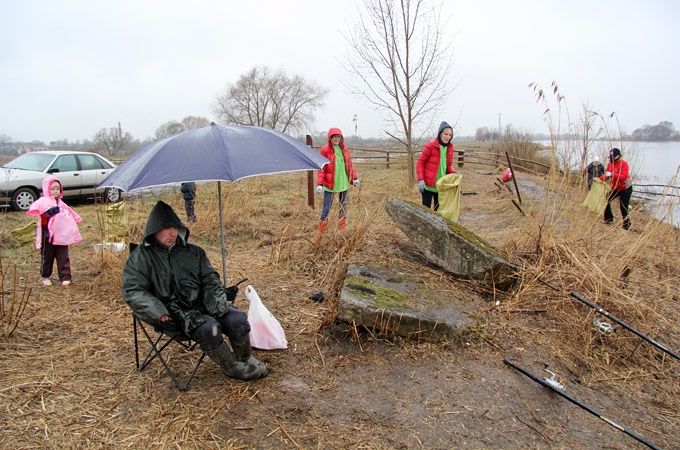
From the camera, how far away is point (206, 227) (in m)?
6.94

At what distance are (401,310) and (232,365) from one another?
1253 millimetres

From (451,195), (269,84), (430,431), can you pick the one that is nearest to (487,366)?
(430,431)

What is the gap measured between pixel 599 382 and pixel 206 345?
273 cm

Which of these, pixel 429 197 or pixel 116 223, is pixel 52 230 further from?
pixel 429 197

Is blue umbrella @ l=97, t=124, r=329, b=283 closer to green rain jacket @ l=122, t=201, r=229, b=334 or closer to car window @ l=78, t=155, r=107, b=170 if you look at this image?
green rain jacket @ l=122, t=201, r=229, b=334

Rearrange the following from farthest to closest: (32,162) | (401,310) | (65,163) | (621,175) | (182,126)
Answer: (182,126)
(65,163)
(32,162)
(621,175)
(401,310)

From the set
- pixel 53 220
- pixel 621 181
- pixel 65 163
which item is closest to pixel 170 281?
pixel 53 220

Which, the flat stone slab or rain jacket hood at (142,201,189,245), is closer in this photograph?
rain jacket hood at (142,201,189,245)

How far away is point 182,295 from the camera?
281 centimetres

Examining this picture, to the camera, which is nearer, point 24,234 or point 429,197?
point 429,197

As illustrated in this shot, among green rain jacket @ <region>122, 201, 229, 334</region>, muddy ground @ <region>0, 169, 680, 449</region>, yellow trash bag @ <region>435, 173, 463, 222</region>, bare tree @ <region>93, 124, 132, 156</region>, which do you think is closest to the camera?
muddy ground @ <region>0, 169, 680, 449</region>

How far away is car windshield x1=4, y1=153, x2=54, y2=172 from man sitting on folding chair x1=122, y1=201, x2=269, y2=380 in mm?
8092

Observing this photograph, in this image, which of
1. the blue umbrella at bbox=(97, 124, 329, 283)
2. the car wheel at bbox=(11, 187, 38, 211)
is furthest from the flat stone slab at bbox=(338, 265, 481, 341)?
the car wheel at bbox=(11, 187, 38, 211)

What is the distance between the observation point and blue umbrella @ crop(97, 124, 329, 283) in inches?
96.8
